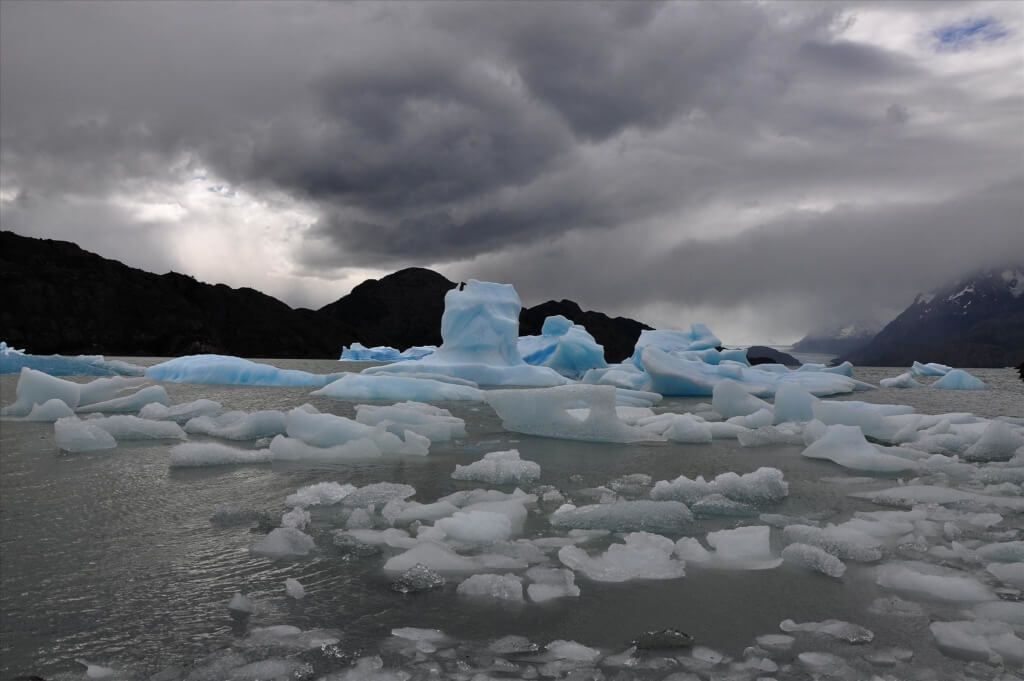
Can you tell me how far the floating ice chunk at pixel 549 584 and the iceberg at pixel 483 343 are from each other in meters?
17.2

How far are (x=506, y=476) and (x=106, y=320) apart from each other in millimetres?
95192

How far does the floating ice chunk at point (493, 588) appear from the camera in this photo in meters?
2.92

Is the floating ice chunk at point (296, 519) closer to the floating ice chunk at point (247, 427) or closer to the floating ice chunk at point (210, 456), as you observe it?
the floating ice chunk at point (210, 456)

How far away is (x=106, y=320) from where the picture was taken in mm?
84562

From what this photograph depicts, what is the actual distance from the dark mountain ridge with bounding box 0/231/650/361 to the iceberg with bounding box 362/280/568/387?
78112 mm

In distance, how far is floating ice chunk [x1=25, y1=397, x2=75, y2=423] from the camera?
936 cm

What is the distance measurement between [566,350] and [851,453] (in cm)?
1984

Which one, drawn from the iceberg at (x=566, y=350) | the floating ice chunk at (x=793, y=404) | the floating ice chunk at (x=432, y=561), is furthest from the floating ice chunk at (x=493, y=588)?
the iceberg at (x=566, y=350)

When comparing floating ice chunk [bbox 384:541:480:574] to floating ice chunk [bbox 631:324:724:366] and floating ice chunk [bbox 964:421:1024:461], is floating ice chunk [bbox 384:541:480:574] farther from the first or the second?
floating ice chunk [bbox 631:324:724:366]

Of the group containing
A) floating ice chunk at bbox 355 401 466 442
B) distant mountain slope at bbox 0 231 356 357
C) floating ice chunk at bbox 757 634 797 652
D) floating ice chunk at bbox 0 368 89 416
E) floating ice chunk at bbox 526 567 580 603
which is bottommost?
floating ice chunk at bbox 757 634 797 652

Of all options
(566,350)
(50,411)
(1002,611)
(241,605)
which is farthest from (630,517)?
(566,350)

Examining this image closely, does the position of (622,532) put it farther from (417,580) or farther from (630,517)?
(417,580)

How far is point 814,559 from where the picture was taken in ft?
11.1

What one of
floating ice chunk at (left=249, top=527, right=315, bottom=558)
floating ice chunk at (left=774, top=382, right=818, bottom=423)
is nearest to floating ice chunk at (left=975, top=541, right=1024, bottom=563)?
floating ice chunk at (left=249, top=527, right=315, bottom=558)
